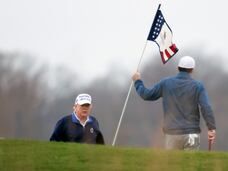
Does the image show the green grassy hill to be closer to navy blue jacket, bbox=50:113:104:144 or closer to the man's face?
navy blue jacket, bbox=50:113:104:144

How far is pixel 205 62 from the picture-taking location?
284ft

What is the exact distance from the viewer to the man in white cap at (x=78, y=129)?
1741 centimetres

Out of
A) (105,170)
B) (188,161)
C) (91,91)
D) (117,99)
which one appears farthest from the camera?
(117,99)

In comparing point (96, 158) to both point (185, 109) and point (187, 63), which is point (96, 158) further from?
point (187, 63)

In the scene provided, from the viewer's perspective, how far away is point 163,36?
68.1ft

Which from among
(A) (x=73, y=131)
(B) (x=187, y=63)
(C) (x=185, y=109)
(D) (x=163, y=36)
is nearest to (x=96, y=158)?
(A) (x=73, y=131)

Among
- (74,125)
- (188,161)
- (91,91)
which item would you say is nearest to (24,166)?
(188,161)

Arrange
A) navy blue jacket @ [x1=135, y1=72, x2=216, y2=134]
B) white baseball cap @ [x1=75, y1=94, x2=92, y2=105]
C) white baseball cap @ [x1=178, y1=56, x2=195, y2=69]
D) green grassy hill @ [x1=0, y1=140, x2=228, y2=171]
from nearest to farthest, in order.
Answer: green grassy hill @ [x1=0, y1=140, x2=228, y2=171]
navy blue jacket @ [x1=135, y1=72, x2=216, y2=134]
white baseball cap @ [x1=178, y1=56, x2=195, y2=69]
white baseball cap @ [x1=75, y1=94, x2=92, y2=105]

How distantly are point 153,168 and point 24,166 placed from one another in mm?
1352

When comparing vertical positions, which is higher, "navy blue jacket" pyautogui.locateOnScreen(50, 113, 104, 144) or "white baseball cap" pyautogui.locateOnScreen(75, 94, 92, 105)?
"white baseball cap" pyautogui.locateOnScreen(75, 94, 92, 105)

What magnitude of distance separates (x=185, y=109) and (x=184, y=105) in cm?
5

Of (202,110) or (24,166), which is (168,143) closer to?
(202,110)

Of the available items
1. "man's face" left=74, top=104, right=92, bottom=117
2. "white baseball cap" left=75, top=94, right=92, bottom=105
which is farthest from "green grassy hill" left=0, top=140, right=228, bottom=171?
"white baseball cap" left=75, top=94, right=92, bottom=105

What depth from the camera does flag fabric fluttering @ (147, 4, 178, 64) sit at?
67.5 feet
